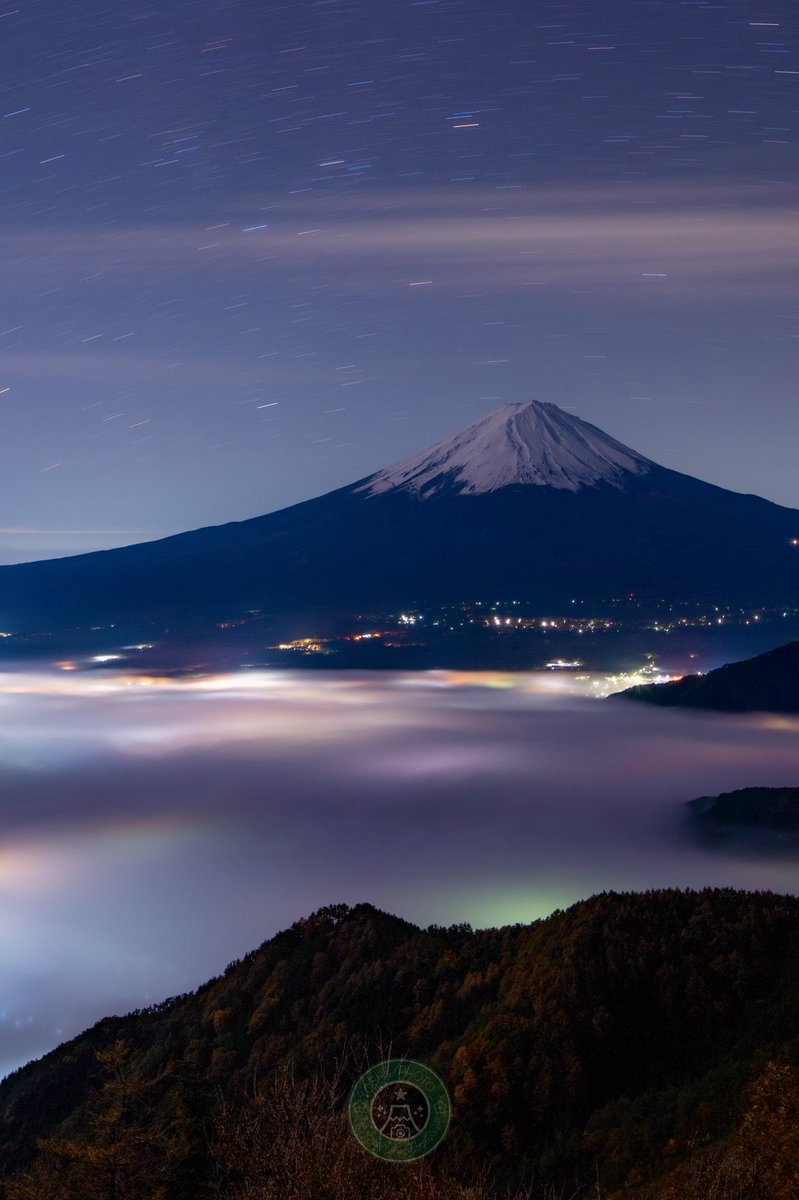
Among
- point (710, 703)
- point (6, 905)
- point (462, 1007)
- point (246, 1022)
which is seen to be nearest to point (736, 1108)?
point (462, 1007)

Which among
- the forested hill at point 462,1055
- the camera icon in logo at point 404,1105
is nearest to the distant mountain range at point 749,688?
the forested hill at point 462,1055

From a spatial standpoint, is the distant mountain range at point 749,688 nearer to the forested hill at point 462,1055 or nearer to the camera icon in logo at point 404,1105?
the forested hill at point 462,1055

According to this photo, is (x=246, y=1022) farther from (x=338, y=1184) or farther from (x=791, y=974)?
(x=338, y=1184)

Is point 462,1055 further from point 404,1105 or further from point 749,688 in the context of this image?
point 749,688

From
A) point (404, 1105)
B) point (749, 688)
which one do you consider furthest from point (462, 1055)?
point (749, 688)

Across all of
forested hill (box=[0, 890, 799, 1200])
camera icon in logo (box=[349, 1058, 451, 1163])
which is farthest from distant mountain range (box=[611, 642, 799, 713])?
camera icon in logo (box=[349, 1058, 451, 1163])

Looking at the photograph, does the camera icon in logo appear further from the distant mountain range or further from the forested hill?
the distant mountain range
